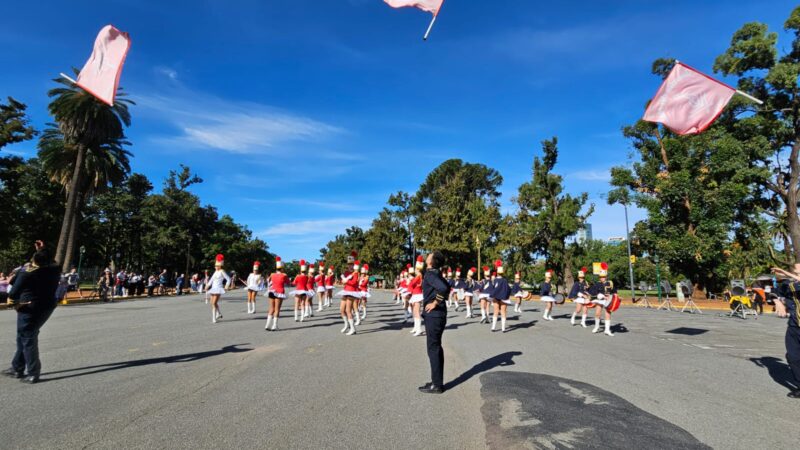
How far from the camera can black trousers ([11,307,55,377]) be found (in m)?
6.28

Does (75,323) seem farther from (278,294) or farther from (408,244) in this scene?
(408,244)

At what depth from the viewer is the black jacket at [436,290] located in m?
6.54

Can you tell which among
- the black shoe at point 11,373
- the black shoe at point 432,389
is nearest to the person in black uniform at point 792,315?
the black shoe at point 432,389

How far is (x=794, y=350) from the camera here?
6.75 m

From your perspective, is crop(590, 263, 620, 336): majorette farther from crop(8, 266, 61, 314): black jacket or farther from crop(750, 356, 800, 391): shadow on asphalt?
crop(8, 266, 61, 314): black jacket

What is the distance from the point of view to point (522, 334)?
13.0 meters

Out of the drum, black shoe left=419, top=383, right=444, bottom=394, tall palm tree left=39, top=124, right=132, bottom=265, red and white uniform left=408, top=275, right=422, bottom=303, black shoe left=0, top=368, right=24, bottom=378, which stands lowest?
black shoe left=419, top=383, right=444, bottom=394

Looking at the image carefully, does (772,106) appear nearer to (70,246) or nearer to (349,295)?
(349,295)

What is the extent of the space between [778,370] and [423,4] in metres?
9.63

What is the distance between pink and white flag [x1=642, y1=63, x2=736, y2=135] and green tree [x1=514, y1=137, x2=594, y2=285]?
104 feet

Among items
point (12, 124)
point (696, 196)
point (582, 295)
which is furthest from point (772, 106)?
point (12, 124)

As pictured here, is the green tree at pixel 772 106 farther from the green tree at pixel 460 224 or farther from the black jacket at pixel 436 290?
the black jacket at pixel 436 290

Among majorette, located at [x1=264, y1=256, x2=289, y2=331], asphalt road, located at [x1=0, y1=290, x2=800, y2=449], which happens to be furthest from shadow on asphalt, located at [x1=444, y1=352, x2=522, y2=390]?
majorette, located at [x1=264, y1=256, x2=289, y2=331]

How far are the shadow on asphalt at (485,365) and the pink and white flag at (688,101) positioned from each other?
5.80 meters
